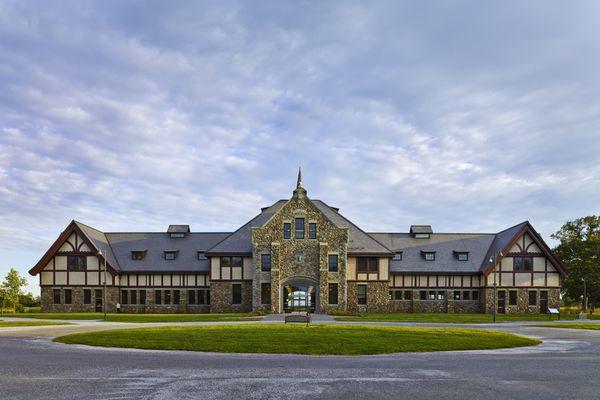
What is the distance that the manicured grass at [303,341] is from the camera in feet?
60.3

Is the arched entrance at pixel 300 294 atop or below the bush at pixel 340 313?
atop

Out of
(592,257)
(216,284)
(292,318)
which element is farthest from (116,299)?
(592,257)

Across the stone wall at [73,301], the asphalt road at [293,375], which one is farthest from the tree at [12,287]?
the asphalt road at [293,375]

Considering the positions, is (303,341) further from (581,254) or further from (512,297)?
(581,254)

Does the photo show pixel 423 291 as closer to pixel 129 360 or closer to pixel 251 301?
pixel 251 301

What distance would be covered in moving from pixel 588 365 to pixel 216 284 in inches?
1450

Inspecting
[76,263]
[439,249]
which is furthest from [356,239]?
→ [76,263]

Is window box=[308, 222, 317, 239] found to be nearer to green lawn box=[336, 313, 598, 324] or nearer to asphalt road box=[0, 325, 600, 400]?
green lawn box=[336, 313, 598, 324]

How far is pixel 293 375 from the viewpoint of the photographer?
12.9 metres

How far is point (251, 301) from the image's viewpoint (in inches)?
1864

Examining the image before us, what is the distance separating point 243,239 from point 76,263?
17.1 m

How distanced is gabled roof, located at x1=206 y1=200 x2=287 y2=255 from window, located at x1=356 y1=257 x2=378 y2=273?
1038cm

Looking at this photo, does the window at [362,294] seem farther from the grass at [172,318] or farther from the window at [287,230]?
the grass at [172,318]

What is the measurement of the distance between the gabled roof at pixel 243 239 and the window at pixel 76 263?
42.9 feet
